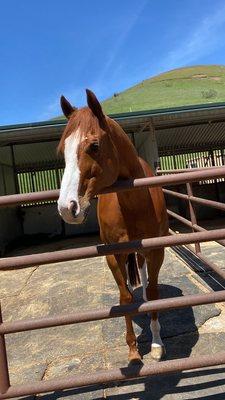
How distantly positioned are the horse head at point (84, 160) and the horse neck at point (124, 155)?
0.72 ft

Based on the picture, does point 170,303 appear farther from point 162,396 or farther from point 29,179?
point 29,179

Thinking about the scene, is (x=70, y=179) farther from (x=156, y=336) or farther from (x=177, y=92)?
(x=177, y=92)

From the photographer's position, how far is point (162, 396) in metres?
2.61

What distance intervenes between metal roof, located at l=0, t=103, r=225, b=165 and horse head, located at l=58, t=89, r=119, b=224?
6.47 meters

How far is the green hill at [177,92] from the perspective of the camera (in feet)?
200

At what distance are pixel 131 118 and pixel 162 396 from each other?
22.6 feet

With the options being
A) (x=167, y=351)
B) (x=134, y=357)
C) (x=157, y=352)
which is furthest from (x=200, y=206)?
(x=134, y=357)

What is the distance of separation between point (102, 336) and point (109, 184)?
1.99 m

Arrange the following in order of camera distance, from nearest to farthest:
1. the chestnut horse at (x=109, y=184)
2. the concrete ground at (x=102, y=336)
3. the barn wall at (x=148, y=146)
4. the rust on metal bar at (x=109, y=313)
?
the chestnut horse at (x=109, y=184) < the rust on metal bar at (x=109, y=313) < the concrete ground at (x=102, y=336) < the barn wall at (x=148, y=146)

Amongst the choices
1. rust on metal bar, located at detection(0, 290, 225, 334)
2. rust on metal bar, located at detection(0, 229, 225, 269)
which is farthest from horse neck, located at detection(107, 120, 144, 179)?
rust on metal bar, located at detection(0, 290, 225, 334)

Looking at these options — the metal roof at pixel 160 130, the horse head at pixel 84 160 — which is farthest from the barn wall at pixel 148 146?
the horse head at pixel 84 160

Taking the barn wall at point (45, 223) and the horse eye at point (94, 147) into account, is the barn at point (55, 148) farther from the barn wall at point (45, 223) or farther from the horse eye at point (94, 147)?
the horse eye at point (94, 147)

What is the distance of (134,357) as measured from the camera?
3.12 meters

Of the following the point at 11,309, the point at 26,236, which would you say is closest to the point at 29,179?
the point at 26,236
